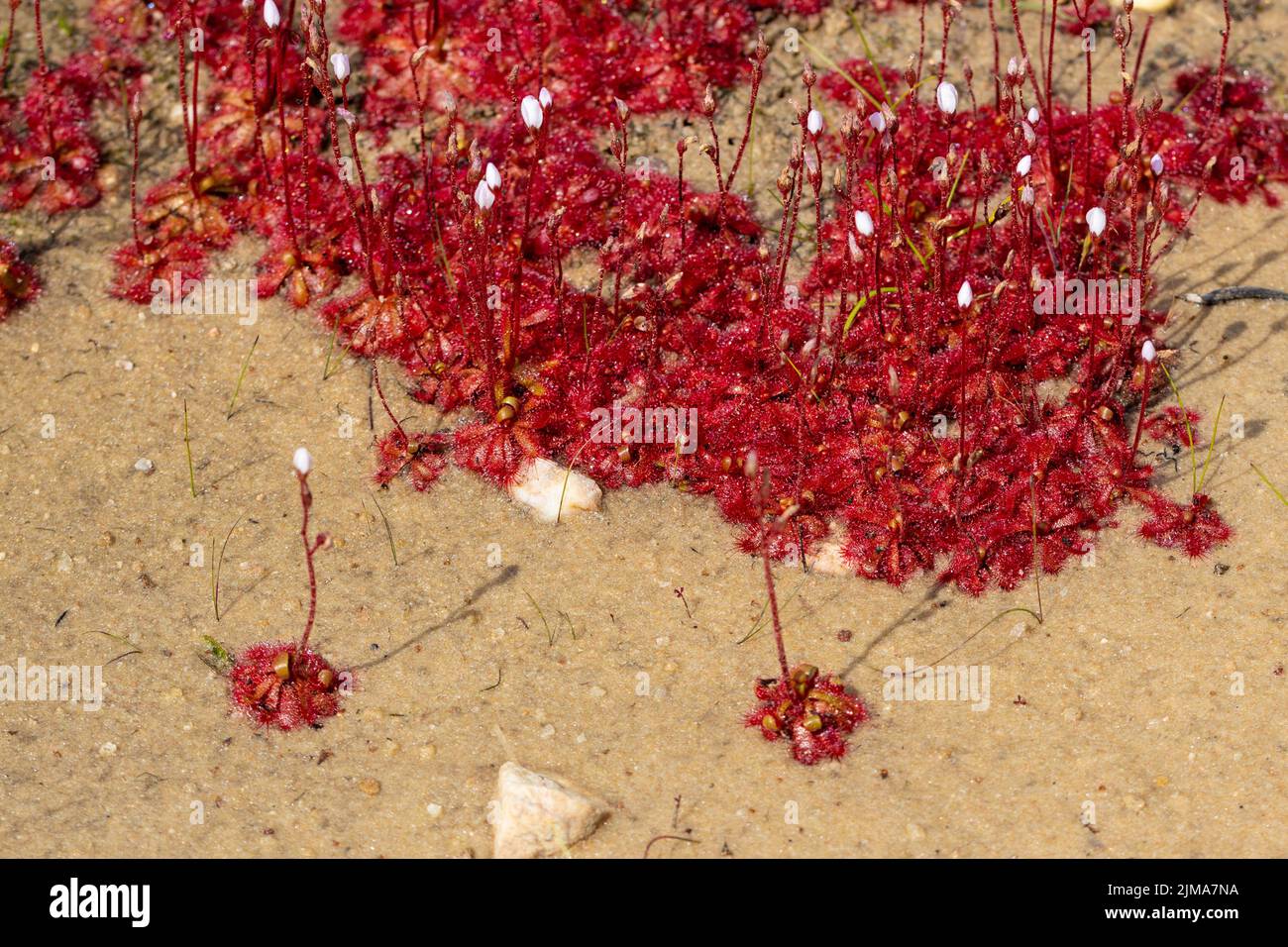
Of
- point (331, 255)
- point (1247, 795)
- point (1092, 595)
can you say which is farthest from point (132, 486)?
point (1247, 795)

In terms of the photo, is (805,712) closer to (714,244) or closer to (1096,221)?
(1096,221)

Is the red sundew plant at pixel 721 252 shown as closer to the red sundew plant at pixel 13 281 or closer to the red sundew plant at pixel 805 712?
the red sundew plant at pixel 13 281

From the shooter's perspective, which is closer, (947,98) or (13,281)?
(947,98)

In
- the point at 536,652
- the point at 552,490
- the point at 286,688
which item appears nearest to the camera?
the point at 286,688

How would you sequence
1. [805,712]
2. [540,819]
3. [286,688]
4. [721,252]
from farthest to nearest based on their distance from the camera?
[721,252] < [286,688] < [805,712] < [540,819]

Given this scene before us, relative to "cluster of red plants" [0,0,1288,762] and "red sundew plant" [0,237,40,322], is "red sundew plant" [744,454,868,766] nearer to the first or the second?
"cluster of red plants" [0,0,1288,762]

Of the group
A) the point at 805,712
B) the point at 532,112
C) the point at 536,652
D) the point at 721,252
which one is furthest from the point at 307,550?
the point at 721,252

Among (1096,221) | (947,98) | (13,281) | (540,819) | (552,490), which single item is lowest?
(540,819)
